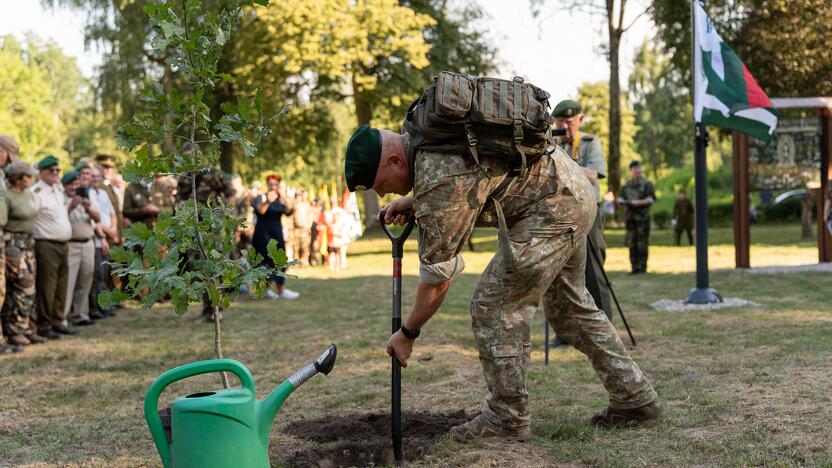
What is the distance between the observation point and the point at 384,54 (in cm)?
3103

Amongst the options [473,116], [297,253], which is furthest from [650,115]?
[473,116]

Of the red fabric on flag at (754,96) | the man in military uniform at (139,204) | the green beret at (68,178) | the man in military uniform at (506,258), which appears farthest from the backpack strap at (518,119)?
the man in military uniform at (139,204)

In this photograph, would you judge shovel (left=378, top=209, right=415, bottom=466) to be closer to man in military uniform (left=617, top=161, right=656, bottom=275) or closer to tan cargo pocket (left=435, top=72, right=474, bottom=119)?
tan cargo pocket (left=435, top=72, right=474, bottom=119)

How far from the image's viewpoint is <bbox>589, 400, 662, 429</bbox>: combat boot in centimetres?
482

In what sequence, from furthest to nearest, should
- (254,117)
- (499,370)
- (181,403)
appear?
(499,370) < (254,117) < (181,403)

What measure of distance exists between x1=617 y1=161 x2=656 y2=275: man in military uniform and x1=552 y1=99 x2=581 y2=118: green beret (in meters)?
9.03

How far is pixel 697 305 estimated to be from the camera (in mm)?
10461

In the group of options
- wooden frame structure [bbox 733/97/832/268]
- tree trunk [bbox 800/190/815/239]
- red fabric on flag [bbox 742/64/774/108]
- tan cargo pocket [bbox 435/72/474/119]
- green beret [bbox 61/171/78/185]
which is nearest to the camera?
tan cargo pocket [bbox 435/72/474/119]

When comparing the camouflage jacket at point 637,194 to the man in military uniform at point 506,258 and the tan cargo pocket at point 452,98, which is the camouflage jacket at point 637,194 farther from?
the tan cargo pocket at point 452,98

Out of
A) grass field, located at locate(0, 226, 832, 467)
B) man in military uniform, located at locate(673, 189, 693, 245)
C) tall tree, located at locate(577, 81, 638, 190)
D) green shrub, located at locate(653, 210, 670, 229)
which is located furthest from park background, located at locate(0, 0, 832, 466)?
tall tree, located at locate(577, 81, 638, 190)

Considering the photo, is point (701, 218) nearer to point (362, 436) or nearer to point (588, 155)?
point (588, 155)

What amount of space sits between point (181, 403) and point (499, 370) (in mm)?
1612

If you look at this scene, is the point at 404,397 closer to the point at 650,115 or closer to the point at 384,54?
the point at 384,54

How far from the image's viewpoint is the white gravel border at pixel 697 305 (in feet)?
33.6
